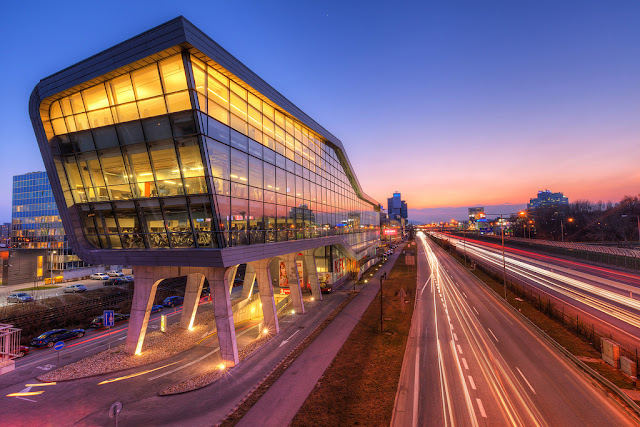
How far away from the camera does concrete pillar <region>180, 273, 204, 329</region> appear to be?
29406 mm

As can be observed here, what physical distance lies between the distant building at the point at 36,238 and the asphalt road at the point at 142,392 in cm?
4766

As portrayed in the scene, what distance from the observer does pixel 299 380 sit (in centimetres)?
1750

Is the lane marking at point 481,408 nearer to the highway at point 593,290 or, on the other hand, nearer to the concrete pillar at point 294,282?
the highway at point 593,290

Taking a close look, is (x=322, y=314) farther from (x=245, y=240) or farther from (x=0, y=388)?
(x=0, y=388)

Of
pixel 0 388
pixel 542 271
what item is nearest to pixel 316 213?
pixel 0 388

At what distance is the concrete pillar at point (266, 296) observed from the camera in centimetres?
2731

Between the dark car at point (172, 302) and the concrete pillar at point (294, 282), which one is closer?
the concrete pillar at point (294, 282)

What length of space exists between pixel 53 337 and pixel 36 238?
6481 centimetres

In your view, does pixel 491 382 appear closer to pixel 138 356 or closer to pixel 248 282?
pixel 138 356

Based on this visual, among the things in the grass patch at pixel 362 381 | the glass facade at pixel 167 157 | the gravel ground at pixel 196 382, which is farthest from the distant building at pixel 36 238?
the grass patch at pixel 362 381

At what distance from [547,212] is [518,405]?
15651 centimetres

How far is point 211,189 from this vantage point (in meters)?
19.0

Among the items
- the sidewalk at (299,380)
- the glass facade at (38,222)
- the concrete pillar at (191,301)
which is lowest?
the sidewalk at (299,380)

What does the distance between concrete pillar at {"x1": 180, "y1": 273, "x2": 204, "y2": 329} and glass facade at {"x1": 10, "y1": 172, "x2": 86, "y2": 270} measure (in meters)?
57.2
